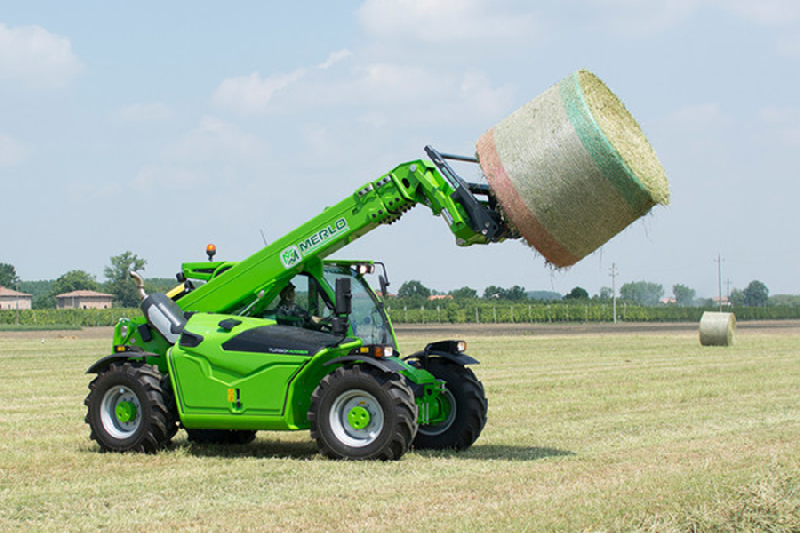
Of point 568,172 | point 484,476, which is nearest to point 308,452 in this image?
point 484,476

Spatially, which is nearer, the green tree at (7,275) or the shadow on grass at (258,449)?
the shadow on grass at (258,449)

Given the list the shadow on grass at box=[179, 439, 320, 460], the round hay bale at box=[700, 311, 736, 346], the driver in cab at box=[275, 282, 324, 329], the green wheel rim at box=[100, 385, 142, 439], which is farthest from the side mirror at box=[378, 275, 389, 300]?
the round hay bale at box=[700, 311, 736, 346]

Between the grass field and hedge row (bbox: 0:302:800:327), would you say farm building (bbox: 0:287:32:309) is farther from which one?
the grass field

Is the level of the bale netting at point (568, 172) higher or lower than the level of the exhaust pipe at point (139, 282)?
higher

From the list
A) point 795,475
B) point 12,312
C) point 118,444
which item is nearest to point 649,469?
point 795,475

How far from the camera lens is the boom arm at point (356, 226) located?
32.2 ft

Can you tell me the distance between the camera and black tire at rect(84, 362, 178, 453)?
10.6 metres

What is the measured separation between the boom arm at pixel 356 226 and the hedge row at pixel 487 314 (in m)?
65.8

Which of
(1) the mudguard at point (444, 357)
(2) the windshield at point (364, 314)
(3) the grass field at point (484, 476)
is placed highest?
(2) the windshield at point (364, 314)

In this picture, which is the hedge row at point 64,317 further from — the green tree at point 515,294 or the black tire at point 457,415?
the black tire at point 457,415

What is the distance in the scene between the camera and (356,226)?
1044cm

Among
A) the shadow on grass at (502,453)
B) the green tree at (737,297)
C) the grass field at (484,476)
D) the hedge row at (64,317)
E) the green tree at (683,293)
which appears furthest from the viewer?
the green tree at (683,293)

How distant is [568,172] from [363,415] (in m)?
3.07

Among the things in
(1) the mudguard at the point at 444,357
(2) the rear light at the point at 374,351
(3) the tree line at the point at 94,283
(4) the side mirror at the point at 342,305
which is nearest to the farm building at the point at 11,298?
(3) the tree line at the point at 94,283
